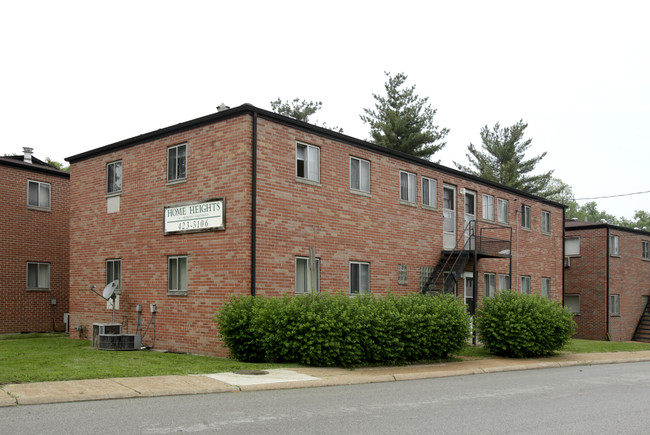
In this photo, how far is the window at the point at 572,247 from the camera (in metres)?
38.9

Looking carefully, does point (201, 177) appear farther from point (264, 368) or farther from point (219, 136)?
point (264, 368)

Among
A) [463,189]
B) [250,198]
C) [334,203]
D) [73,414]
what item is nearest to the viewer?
[73,414]

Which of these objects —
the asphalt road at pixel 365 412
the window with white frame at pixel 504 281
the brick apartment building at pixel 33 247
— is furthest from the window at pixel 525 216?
the brick apartment building at pixel 33 247

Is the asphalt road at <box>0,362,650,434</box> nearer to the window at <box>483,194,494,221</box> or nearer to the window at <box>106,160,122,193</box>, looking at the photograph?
the window at <box>106,160,122,193</box>

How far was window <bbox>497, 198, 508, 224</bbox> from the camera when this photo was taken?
28.1m

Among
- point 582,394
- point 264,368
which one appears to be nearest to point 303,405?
point 264,368

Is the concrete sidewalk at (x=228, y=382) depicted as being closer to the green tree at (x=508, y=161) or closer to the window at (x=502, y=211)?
the window at (x=502, y=211)

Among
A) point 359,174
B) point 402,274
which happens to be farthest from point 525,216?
point 359,174

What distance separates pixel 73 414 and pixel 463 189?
64.9 ft

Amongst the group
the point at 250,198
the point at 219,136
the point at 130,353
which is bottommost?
the point at 130,353

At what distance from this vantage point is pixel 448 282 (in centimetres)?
2350

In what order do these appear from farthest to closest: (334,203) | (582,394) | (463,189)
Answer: (463,189) < (334,203) < (582,394)

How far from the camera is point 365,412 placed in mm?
9180

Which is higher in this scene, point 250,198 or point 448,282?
point 250,198
